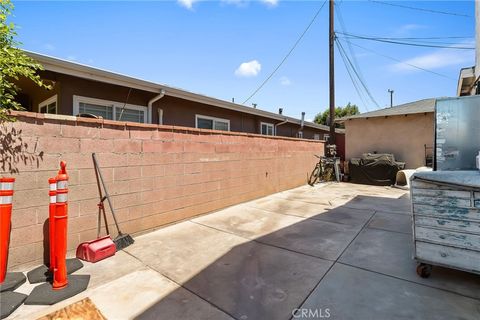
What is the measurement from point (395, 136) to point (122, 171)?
1149 centimetres

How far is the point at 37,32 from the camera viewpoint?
4.85m

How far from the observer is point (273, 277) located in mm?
2506

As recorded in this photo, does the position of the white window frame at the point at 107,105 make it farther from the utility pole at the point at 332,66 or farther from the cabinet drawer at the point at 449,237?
Answer: the utility pole at the point at 332,66

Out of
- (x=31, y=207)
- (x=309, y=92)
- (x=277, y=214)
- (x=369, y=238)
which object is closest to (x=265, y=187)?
(x=277, y=214)

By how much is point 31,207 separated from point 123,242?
1183mm

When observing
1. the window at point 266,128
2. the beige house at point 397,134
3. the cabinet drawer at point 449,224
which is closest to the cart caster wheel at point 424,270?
the cabinet drawer at point 449,224

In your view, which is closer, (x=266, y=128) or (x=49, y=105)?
(x=49, y=105)

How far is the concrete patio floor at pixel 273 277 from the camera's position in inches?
77.3

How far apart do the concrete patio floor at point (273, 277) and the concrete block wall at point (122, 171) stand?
0.49 m

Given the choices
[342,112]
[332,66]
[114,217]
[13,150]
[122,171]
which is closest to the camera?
[13,150]

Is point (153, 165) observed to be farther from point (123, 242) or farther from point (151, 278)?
point (151, 278)

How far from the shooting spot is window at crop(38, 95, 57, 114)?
507 cm

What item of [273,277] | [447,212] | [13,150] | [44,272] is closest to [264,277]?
[273,277]

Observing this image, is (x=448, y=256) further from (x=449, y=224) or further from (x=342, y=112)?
(x=342, y=112)
